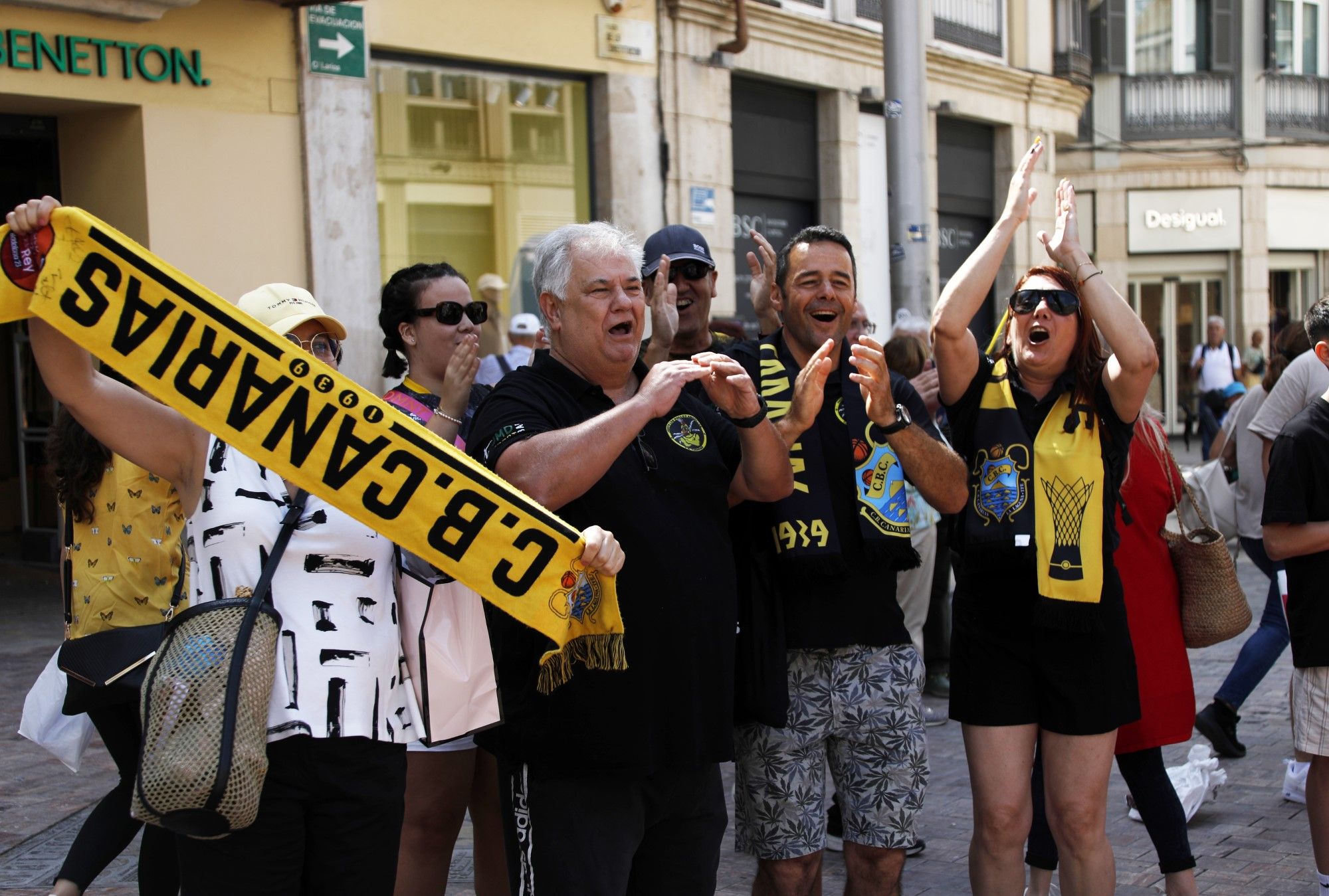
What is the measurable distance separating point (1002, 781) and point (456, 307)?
2.11 metres

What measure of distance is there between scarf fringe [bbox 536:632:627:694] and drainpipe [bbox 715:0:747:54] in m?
11.0

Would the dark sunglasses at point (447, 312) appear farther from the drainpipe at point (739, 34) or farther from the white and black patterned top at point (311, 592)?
the drainpipe at point (739, 34)

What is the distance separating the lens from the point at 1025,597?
13.4ft

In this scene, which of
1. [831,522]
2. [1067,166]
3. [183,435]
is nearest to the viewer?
[183,435]

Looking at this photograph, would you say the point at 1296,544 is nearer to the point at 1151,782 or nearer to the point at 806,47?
the point at 1151,782

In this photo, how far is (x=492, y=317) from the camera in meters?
11.6

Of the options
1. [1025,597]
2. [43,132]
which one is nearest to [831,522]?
[1025,597]

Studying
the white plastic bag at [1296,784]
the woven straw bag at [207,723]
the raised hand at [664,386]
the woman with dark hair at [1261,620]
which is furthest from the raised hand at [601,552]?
the woman with dark hair at [1261,620]

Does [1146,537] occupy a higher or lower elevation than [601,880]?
higher

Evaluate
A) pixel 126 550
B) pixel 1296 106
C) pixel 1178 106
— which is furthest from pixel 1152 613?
pixel 1296 106

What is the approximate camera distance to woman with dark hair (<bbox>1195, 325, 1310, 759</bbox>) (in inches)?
255

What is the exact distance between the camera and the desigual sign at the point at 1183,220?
27234 millimetres

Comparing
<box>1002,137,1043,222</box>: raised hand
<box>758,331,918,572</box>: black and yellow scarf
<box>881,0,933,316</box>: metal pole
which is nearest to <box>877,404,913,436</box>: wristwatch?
<box>758,331,918,572</box>: black and yellow scarf

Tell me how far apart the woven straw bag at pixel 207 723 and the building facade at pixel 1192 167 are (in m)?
26.2
